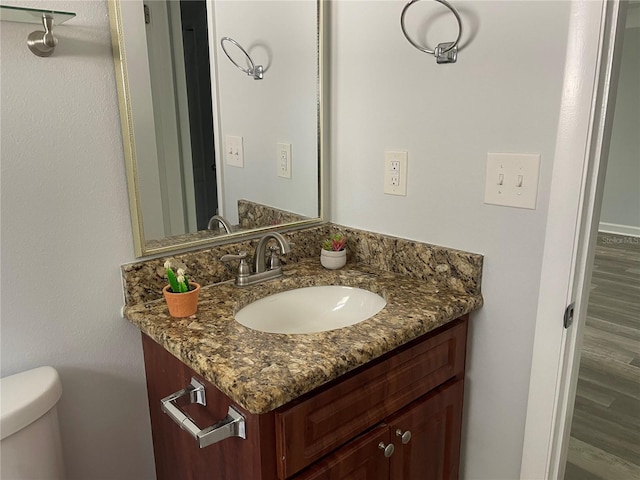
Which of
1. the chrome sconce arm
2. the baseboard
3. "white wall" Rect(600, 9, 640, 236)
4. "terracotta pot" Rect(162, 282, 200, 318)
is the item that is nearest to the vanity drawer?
"terracotta pot" Rect(162, 282, 200, 318)

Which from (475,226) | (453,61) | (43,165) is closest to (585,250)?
(475,226)

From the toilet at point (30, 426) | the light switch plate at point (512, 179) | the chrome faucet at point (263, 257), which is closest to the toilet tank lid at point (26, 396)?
the toilet at point (30, 426)

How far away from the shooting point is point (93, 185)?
1072mm

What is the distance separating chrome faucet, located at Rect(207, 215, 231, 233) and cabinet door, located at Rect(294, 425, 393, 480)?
0.67 meters

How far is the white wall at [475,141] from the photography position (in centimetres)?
106

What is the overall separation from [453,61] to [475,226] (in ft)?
1.36

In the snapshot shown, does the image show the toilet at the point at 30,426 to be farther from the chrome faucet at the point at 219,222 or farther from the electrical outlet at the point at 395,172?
the electrical outlet at the point at 395,172

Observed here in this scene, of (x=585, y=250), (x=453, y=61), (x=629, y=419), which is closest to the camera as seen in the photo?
(x=585, y=250)

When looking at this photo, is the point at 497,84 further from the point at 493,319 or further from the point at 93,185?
the point at 93,185

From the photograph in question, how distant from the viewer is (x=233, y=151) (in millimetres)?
1387

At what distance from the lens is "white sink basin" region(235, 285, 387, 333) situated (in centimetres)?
125

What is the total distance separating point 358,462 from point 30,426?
66 cm

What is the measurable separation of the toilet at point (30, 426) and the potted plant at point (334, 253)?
0.75 m

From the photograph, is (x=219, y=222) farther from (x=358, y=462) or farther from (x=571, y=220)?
(x=571, y=220)
